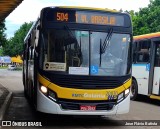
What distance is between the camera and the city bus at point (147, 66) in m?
16.5

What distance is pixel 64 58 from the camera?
412 inches

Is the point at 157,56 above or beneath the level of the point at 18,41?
above

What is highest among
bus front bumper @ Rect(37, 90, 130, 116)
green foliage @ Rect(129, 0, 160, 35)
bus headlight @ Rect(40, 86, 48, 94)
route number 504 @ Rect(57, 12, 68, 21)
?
green foliage @ Rect(129, 0, 160, 35)

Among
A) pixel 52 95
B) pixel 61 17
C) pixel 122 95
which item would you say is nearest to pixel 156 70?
pixel 122 95

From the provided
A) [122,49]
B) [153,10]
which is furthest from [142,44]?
[153,10]

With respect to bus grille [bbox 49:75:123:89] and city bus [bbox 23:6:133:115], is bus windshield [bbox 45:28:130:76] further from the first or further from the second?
bus grille [bbox 49:75:123:89]

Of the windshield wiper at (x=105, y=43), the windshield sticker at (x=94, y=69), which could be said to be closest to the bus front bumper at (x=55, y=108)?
the windshield sticker at (x=94, y=69)

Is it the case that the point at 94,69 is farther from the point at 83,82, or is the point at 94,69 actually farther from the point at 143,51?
the point at 143,51

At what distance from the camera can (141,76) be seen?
1789cm

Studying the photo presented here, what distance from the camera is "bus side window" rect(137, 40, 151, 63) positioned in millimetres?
17406

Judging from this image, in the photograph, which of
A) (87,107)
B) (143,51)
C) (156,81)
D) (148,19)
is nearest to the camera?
(87,107)

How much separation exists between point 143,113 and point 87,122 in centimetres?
306

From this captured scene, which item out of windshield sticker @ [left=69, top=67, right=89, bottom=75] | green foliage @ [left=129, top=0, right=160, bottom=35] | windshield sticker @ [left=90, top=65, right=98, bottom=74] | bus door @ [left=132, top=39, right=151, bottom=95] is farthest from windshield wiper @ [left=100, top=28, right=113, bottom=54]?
green foliage @ [left=129, top=0, right=160, bottom=35]

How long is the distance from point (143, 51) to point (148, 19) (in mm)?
25897
